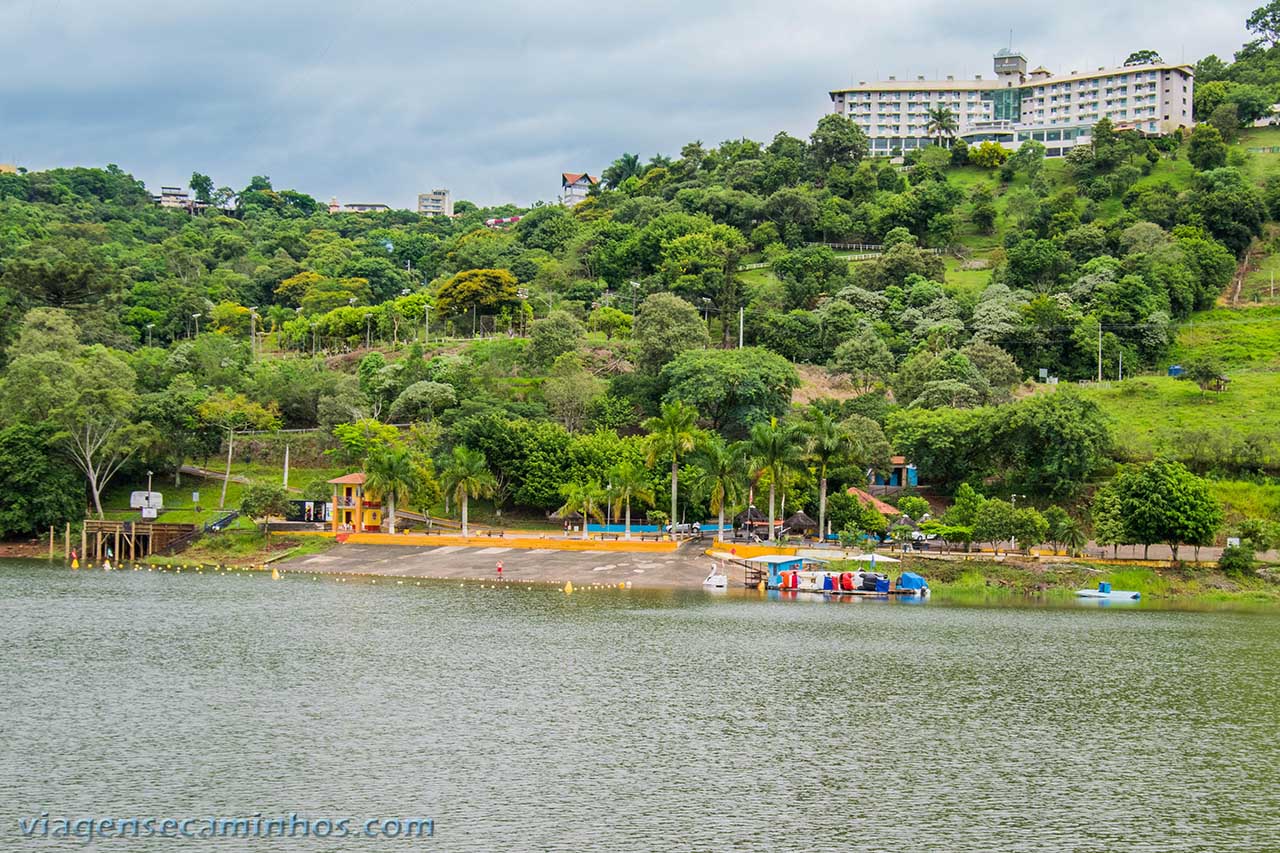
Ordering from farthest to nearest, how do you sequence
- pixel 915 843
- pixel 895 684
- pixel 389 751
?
pixel 895 684 → pixel 389 751 → pixel 915 843

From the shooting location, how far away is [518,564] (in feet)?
253

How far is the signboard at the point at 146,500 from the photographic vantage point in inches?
3561

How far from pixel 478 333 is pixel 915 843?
115442 mm

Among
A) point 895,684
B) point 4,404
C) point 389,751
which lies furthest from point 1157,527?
point 4,404

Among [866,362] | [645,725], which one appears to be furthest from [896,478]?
[645,725]

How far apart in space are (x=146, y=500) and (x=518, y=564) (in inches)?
1231

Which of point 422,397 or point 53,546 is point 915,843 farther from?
point 422,397

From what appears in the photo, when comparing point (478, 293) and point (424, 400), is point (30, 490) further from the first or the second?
point (478, 293)

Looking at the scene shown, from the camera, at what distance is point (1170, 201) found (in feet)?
489

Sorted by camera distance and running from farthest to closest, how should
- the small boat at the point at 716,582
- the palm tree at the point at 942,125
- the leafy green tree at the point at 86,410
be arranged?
the palm tree at the point at 942,125 < the leafy green tree at the point at 86,410 < the small boat at the point at 716,582

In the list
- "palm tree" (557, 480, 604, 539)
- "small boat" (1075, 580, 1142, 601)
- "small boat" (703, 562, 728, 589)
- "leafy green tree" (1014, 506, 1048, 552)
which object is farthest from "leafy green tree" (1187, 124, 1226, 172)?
"small boat" (703, 562, 728, 589)

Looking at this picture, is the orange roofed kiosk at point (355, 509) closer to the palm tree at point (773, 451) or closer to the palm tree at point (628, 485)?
the palm tree at point (628, 485)

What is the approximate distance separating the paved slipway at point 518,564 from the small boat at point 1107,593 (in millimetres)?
19767

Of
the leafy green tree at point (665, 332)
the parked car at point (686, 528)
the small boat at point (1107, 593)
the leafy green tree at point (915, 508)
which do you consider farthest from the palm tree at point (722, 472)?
the leafy green tree at point (665, 332)
